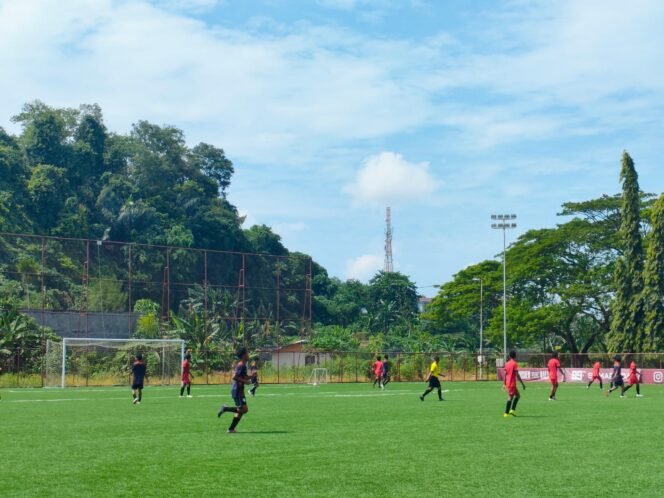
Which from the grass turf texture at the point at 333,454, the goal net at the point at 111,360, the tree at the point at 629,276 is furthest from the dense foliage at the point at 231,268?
the grass turf texture at the point at 333,454

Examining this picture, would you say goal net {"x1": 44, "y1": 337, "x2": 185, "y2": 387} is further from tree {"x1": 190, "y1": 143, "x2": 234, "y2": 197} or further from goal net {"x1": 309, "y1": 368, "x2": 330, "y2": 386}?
tree {"x1": 190, "y1": 143, "x2": 234, "y2": 197}

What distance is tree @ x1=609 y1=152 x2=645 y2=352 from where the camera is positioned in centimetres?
6831

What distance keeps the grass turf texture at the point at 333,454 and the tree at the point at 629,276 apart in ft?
148

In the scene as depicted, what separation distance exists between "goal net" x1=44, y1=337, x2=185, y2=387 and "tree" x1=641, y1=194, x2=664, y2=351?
1356 inches

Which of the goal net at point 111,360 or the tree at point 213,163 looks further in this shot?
the tree at point 213,163

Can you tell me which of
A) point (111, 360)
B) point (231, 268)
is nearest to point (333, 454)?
point (111, 360)

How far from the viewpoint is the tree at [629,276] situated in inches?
2689

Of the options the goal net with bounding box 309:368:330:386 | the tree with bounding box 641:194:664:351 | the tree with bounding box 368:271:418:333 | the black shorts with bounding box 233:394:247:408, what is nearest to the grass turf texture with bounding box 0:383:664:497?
the black shorts with bounding box 233:394:247:408

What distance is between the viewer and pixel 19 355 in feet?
166

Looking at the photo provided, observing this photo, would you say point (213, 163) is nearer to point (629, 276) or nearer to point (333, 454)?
point (629, 276)

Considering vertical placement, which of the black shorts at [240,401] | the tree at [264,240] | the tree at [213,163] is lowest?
the black shorts at [240,401]

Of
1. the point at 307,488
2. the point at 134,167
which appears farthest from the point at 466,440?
the point at 134,167

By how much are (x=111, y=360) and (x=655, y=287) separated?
128ft

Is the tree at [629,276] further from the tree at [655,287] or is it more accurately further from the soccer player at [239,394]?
the soccer player at [239,394]
